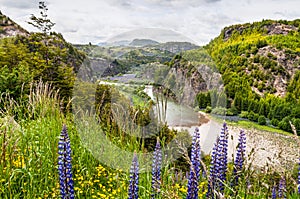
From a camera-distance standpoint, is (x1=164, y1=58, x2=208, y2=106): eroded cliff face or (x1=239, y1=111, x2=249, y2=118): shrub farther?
(x1=239, y1=111, x2=249, y2=118): shrub

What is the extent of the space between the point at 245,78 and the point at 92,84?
41034mm

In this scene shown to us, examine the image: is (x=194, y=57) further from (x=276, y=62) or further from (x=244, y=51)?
(x=276, y=62)

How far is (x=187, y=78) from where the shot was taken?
6.96 meters

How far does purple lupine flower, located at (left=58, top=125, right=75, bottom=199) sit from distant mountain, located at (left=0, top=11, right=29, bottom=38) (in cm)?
3393

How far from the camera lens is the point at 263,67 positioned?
2154 inches

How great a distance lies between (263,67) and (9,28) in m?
40.5

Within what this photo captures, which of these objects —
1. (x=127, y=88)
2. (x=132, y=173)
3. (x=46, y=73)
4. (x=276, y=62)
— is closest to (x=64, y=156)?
(x=132, y=173)

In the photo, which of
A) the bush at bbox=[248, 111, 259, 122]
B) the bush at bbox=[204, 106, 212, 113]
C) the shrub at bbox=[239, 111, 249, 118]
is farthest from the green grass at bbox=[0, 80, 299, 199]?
the bush at bbox=[248, 111, 259, 122]

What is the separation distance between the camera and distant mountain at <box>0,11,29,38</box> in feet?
111

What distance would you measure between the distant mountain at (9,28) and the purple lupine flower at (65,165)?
3393 cm

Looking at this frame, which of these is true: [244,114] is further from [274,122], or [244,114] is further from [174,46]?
[174,46]

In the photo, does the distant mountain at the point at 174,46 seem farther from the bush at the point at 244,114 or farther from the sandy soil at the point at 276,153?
the bush at the point at 244,114

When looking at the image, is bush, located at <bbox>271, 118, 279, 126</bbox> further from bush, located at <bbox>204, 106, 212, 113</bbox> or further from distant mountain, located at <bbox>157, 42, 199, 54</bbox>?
distant mountain, located at <bbox>157, 42, 199, 54</bbox>

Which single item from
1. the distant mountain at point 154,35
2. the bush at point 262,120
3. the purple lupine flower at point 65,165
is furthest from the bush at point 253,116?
the purple lupine flower at point 65,165
